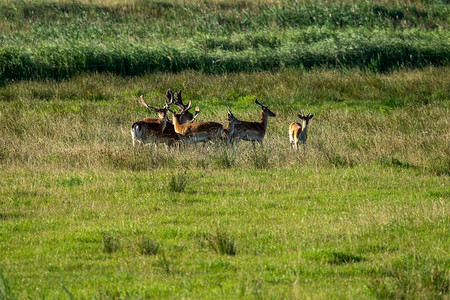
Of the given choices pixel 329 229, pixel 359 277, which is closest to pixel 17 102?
pixel 329 229

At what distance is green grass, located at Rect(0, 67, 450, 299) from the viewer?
6.75 metres

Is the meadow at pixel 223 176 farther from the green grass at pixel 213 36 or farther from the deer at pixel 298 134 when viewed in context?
the deer at pixel 298 134

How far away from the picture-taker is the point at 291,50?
25.4 meters

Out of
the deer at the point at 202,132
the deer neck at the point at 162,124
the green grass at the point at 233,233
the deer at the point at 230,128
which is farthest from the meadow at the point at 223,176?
the deer at the point at 230,128

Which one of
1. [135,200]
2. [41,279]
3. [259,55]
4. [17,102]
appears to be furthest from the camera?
[259,55]

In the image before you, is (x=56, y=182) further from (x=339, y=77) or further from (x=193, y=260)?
(x=339, y=77)

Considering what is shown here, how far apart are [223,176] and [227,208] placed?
2261 mm

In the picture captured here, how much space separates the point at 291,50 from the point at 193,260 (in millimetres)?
18808

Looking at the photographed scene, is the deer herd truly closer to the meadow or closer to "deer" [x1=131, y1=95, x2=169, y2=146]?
"deer" [x1=131, y1=95, x2=169, y2=146]

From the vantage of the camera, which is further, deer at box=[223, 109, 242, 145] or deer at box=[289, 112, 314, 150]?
deer at box=[223, 109, 242, 145]

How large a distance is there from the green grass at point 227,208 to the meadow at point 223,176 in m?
0.03

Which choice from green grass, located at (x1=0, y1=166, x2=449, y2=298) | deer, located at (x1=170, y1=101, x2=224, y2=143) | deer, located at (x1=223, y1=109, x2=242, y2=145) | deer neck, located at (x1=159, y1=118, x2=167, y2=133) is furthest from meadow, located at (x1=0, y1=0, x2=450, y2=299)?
deer, located at (x1=223, y1=109, x2=242, y2=145)

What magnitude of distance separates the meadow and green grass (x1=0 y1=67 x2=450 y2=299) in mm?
31

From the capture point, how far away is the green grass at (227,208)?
6.75 meters
